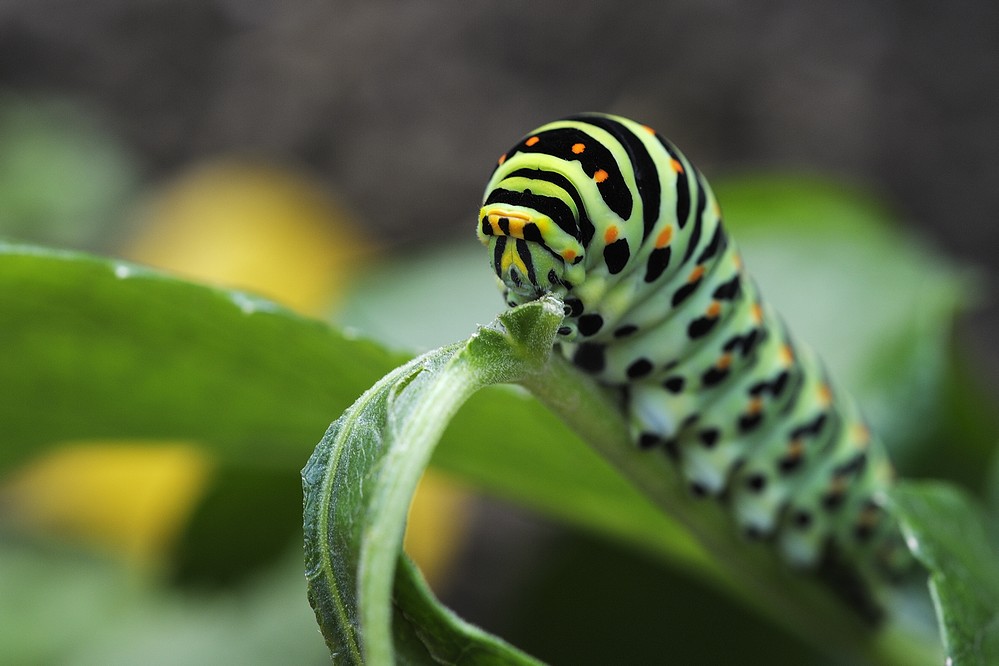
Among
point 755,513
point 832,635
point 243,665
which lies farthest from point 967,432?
point 243,665

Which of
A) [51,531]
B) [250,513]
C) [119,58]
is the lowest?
[250,513]

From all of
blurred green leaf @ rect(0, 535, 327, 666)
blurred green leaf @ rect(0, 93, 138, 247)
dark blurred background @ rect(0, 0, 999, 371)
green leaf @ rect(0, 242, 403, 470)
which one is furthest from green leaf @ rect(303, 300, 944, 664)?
blurred green leaf @ rect(0, 93, 138, 247)

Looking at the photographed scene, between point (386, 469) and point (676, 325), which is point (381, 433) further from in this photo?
point (676, 325)

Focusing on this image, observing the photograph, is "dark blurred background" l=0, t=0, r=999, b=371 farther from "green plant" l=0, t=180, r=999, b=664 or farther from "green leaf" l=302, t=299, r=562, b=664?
"green leaf" l=302, t=299, r=562, b=664

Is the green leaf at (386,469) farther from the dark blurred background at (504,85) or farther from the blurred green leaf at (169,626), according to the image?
the dark blurred background at (504,85)

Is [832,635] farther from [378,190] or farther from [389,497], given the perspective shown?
[378,190]

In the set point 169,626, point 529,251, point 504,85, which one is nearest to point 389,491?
point 529,251
